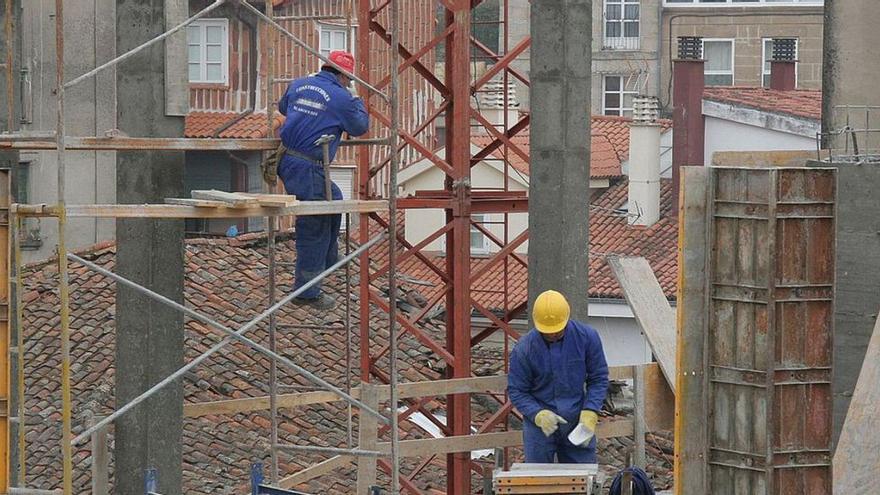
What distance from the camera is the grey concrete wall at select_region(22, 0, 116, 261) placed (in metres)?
36.8

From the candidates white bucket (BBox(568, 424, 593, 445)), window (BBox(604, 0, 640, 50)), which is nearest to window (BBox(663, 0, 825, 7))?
window (BBox(604, 0, 640, 50))

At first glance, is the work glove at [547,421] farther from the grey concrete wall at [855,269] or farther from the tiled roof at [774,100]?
the tiled roof at [774,100]

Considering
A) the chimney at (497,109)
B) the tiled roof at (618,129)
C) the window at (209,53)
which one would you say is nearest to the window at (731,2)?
the tiled roof at (618,129)

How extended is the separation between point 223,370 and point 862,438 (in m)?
16.2

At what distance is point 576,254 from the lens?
47.6 ft

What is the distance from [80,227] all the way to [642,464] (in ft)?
86.7

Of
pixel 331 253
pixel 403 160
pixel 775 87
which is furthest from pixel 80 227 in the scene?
pixel 331 253

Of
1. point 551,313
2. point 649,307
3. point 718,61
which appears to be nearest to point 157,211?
point 551,313

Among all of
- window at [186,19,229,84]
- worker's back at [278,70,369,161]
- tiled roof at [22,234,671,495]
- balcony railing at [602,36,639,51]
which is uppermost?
balcony railing at [602,36,639,51]

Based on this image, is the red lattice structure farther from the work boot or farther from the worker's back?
the worker's back

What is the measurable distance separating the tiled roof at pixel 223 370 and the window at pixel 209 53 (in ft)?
39.7

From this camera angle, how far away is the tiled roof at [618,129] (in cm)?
4119

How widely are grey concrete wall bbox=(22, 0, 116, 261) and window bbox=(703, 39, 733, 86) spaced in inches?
922

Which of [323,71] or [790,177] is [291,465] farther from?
[790,177]
